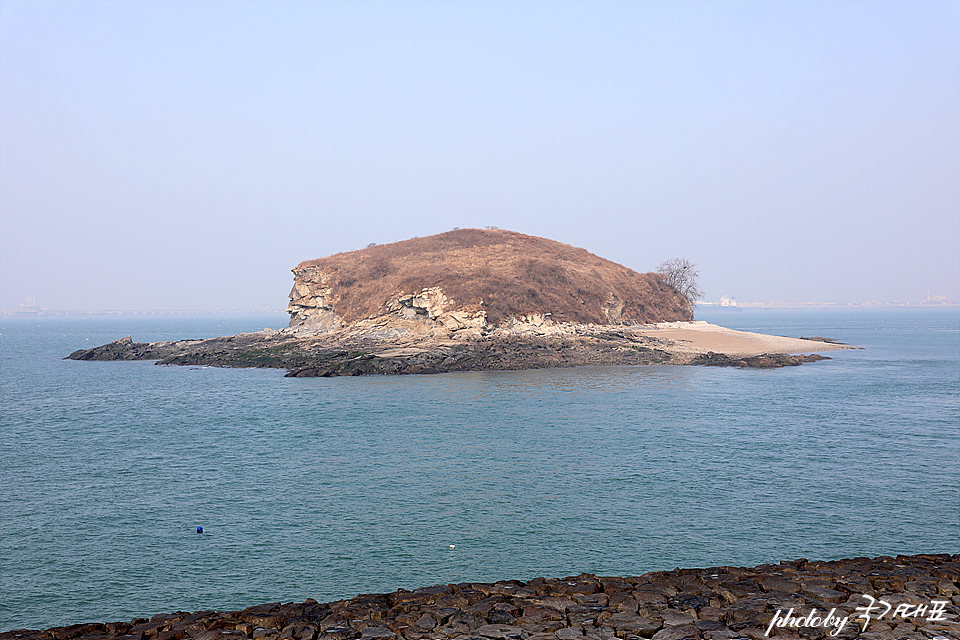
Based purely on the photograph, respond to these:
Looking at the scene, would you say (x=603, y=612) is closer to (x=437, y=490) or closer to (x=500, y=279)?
(x=437, y=490)

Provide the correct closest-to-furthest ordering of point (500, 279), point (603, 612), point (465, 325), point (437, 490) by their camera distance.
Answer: point (603, 612), point (437, 490), point (465, 325), point (500, 279)

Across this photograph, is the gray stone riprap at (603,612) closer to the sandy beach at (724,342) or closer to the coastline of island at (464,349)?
the coastline of island at (464,349)

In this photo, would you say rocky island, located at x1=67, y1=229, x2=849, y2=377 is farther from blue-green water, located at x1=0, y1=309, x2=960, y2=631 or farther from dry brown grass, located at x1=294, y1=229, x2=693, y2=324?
blue-green water, located at x1=0, y1=309, x2=960, y2=631

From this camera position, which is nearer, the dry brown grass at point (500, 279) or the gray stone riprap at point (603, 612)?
the gray stone riprap at point (603, 612)

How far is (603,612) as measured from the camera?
10.5m

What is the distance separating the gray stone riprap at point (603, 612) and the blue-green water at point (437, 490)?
2134 mm

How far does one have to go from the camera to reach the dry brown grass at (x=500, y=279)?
78188mm

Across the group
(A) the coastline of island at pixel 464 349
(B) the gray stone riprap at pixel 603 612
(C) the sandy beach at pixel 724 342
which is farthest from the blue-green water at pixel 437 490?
(C) the sandy beach at pixel 724 342

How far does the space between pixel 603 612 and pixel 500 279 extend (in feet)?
231

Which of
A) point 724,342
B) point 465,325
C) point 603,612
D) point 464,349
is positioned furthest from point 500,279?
point 603,612

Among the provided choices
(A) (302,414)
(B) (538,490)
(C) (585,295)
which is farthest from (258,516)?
(C) (585,295)

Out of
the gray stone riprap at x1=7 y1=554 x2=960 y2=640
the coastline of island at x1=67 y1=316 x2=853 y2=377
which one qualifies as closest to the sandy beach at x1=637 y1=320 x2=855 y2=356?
the coastline of island at x1=67 y1=316 x2=853 y2=377

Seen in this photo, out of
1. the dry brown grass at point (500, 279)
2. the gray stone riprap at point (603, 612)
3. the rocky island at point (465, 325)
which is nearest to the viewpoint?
the gray stone riprap at point (603, 612)

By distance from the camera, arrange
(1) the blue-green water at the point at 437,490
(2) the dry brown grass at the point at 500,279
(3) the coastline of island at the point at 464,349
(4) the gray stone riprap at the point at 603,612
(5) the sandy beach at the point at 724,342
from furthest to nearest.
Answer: (2) the dry brown grass at the point at 500,279 → (5) the sandy beach at the point at 724,342 → (3) the coastline of island at the point at 464,349 → (1) the blue-green water at the point at 437,490 → (4) the gray stone riprap at the point at 603,612
